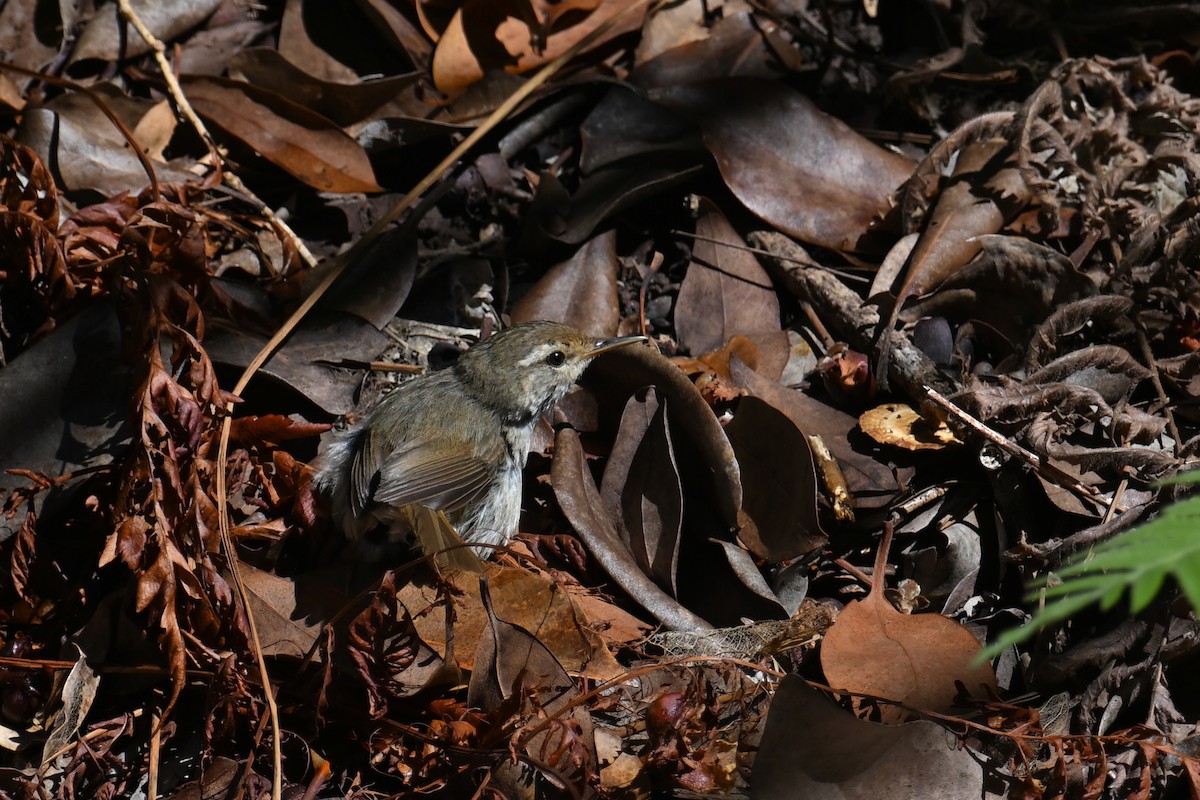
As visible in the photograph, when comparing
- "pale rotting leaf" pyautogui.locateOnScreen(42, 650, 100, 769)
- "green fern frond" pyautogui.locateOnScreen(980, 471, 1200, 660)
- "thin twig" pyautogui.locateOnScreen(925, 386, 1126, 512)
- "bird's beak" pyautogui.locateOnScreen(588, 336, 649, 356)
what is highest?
"green fern frond" pyautogui.locateOnScreen(980, 471, 1200, 660)

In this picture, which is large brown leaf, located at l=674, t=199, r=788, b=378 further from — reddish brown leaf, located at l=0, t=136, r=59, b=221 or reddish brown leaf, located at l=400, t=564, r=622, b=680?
reddish brown leaf, located at l=0, t=136, r=59, b=221

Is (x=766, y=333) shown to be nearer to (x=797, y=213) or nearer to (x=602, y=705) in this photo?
(x=797, y=213)

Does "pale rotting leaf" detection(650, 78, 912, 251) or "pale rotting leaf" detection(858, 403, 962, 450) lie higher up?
"pale rotting leaf" detection(650, 78, 912, 251)

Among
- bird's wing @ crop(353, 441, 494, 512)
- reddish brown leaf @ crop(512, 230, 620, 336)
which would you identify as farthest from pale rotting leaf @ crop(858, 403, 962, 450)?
bird's wing @ crop(353, 441, 494, 512)

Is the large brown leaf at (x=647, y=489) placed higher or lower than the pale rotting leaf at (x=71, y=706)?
higher

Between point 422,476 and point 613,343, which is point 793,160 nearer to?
point 613,343

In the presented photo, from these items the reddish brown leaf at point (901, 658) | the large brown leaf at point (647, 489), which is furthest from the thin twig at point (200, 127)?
the reddish brown leaf at point (901, 658)

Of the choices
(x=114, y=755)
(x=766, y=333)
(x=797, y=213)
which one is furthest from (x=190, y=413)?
(x=797, y=213)

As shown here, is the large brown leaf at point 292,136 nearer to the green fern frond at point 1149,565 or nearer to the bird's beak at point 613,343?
the bird's beak at point 613,343
